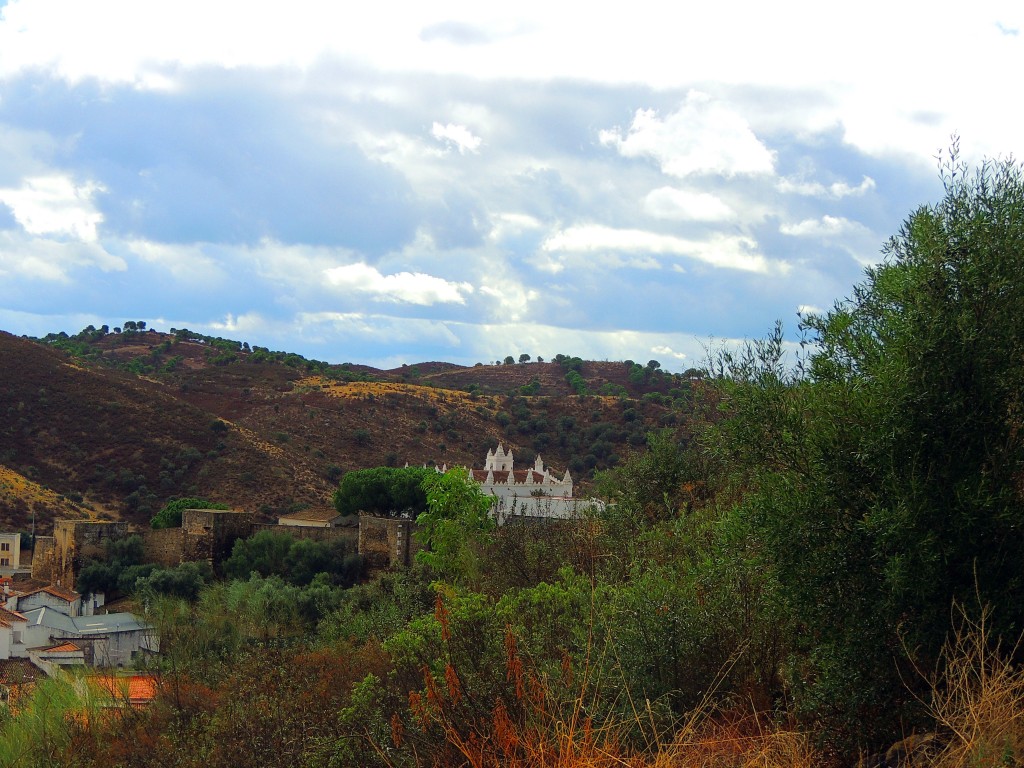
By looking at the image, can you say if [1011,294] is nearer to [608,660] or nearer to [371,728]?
[608,660]

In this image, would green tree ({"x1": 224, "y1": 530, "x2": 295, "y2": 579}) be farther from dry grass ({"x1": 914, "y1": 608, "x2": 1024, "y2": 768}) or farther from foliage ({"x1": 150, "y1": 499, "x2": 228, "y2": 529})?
dry grass ({"x1": 914, "y1": 608, "x2": 1024, "y2": 768})

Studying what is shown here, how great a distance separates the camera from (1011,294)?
6332mm

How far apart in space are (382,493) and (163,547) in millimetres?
8259

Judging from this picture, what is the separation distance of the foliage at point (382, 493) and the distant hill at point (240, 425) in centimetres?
739

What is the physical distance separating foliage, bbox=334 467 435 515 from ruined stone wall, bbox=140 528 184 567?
285 inches

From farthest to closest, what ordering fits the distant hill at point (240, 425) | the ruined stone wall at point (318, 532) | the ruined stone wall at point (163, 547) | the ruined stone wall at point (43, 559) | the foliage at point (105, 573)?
the distant hill at point (240, 425)
the ruined stone wall at point (43, 559)
the ruined stone wall at point (163, 547)
the foliage at point (105, 573)
the ruined stone wall at point (318, 532)

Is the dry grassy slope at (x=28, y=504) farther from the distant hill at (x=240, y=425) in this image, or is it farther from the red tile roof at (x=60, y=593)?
the red tile roof at (x=60, y=593)

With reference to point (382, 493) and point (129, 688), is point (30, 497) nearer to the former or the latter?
point (382, 493)

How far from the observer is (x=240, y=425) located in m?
59.4

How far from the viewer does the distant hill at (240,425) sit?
48719 millimetres

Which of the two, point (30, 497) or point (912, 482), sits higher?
point (912, 482)

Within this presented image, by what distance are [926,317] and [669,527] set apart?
685cm

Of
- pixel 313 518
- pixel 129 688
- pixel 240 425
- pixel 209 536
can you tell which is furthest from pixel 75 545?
pixel 240 425

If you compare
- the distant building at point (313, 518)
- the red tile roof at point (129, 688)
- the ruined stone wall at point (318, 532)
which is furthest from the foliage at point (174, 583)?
the red tile roof at point (129, 688)
